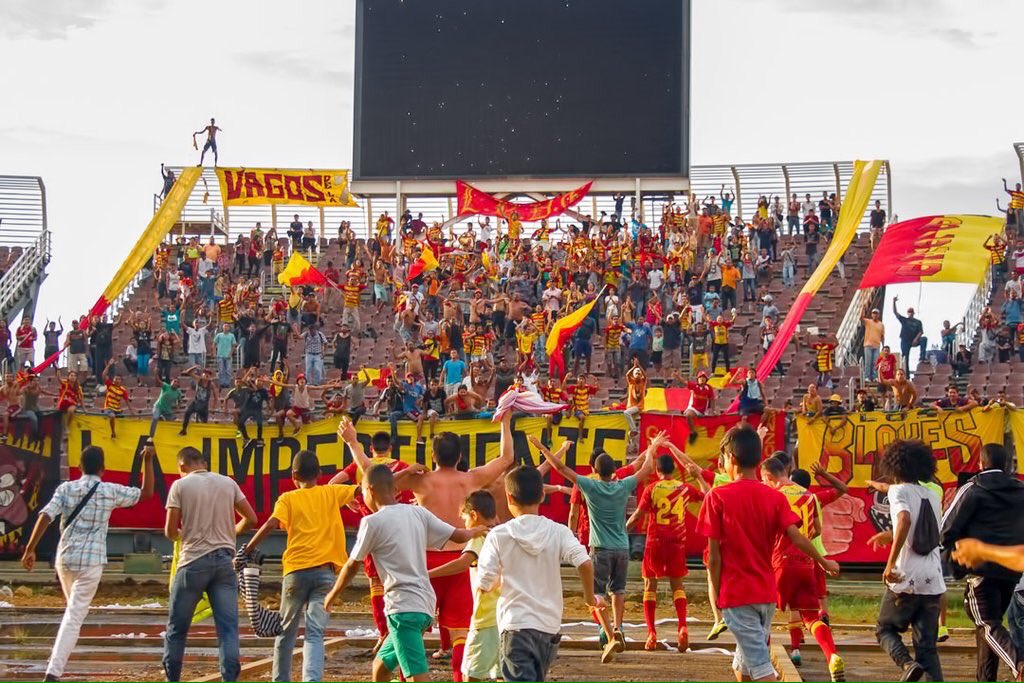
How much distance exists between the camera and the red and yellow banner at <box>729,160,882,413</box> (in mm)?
26891

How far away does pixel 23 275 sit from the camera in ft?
124

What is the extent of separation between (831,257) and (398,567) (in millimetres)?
20882

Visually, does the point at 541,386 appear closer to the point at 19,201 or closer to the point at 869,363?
the point at 869,363

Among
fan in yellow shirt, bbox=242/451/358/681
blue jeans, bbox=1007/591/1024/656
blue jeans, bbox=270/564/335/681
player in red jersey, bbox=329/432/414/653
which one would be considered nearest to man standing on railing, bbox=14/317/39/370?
player in red jersey, bbox=329/432/414/653

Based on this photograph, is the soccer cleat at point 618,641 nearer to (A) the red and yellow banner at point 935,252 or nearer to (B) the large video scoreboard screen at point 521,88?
(A) the red and yellow banner at point 935,252

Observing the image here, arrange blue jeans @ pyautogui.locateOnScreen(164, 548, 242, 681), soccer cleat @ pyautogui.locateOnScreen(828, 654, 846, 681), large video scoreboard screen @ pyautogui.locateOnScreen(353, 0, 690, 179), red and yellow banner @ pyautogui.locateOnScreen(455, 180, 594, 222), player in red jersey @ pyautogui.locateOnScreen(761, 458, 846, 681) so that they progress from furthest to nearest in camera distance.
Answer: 1. large video scoreboard screen @ pyautogui.locateOnScreen(353, 0, 690, 179)
2. red and yellow banner @ pyautogui.locateOnScreen(455, 180, 594, 222)
3. player in red jersey @ pyautogui.locateOnScreen(761, 458, 846, 681)
4. soccer cleat @ pyautogui.locateOnScreen(828, 654, 846, 681)
5. blue jeans @ pyautogui.locateOnScreen(164, 548, 242, 681)

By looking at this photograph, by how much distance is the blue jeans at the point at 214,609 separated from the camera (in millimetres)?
10883

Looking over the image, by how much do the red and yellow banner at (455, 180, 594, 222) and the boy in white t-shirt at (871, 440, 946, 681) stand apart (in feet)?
97.7

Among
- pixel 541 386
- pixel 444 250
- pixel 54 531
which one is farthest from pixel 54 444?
pixel 444 250

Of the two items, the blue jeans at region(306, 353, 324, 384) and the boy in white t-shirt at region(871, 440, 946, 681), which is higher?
the blue jeans at region(306, 353, 324, 384)

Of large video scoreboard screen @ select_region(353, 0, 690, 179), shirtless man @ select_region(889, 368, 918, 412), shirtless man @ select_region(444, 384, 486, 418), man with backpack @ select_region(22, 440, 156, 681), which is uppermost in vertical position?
large video scoreboard screen @ select_region(353, 0, 690, 179)

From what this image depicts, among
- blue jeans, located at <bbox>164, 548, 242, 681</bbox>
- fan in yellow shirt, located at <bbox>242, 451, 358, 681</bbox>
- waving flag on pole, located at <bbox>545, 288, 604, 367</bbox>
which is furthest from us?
waving flag on pole, located at <bbox>545, 288, 604, 367</bbox>

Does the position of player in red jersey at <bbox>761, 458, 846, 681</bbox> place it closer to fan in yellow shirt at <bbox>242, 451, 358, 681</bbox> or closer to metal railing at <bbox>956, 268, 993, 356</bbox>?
fan in yellow shirt at <bbox>242, 451, 358, 681</bbox>

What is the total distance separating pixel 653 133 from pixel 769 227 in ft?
18.1
